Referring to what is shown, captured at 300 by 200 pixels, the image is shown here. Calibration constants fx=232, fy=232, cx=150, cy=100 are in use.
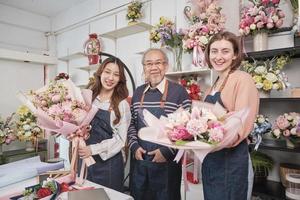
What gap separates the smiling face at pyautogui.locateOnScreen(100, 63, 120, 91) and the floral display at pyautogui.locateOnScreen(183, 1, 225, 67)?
80 centimetres

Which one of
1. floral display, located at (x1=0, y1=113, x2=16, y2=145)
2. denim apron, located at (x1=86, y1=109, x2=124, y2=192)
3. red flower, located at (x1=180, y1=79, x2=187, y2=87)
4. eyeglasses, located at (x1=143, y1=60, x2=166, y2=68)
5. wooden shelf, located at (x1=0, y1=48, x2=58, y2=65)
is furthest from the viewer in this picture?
wooden shelf, located at (x1=0, y1=48, x2=58, y2=65)

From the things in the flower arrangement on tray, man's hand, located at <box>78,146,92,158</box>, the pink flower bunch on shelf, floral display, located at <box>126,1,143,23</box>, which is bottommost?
man's hand, located at <box>78,146,92,158</box>

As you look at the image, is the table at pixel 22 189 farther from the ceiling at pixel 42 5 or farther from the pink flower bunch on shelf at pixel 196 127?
the ceiling at pixel 42 5

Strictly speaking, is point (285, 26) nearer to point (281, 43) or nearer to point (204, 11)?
point (281, 43)

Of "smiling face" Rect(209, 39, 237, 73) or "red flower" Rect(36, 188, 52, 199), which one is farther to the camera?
"smiling face" Rect(209, 39, 237, 73)

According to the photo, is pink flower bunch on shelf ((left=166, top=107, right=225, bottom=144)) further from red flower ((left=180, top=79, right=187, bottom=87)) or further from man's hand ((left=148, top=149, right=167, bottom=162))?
red flower ((left=180, top=79, right=187, bottom=87))

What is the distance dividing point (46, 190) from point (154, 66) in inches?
40.7

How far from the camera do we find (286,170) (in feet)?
5.57

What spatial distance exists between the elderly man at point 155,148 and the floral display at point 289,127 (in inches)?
25.5

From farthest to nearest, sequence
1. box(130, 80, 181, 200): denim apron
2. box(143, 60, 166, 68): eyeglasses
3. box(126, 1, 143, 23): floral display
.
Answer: box(126, 1, 143, 23): floral display < box(143, 60, 166, 68): eyeglasses < box(130, 80, 181, 200): denim apron

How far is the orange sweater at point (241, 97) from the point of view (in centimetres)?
107

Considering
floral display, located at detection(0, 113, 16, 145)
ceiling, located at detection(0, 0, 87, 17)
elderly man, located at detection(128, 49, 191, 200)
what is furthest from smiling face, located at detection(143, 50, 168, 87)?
ceiling, located at detection(0, 0, 87, 17)

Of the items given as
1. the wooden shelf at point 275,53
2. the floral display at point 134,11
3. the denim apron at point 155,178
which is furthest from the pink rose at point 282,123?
the floral display at point 134,11

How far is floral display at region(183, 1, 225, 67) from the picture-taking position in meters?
1.93
